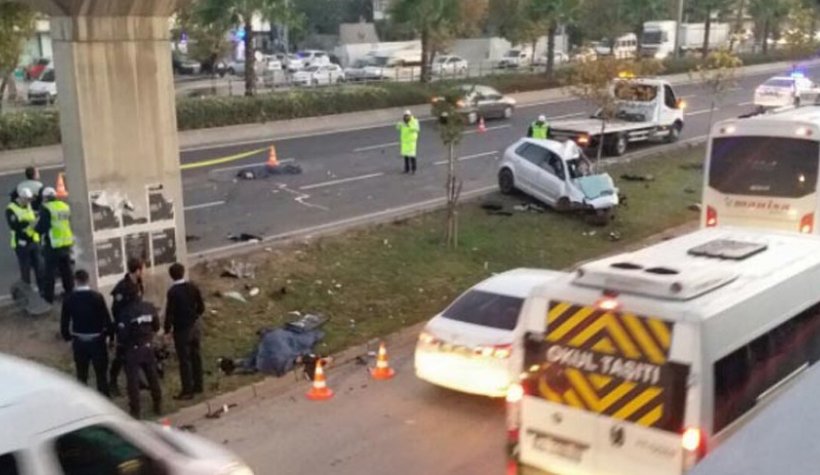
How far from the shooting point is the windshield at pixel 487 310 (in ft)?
36.8

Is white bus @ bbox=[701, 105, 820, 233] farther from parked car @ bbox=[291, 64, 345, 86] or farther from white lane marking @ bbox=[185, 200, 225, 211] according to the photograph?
parked car @ bbox=[291, 64, 345, 86]

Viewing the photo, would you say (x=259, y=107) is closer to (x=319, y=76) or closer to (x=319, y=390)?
(x=319, y=76)

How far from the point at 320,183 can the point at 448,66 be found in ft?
116

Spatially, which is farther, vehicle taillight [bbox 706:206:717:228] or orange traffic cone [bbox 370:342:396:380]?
vehicle taillight [bbox 706:206:717:228]

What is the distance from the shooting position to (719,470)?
2676 mm

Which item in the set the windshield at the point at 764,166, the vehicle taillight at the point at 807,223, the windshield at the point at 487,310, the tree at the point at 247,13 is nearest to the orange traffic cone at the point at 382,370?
the windshield at the point at 487,310

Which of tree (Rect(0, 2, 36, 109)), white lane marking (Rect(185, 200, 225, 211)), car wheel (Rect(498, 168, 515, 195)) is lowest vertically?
white lane marking (Rect(185, 200, 225, 211))

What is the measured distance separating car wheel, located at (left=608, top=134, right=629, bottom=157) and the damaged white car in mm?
7972

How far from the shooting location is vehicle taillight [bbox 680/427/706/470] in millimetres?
6867

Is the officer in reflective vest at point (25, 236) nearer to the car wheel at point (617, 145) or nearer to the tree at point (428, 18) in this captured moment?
the car wheel at point (617, 145)

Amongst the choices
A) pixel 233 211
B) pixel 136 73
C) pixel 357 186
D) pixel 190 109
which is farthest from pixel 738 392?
pixel 190 109

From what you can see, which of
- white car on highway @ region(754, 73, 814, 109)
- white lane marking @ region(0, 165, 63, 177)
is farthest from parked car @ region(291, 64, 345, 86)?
white lane marking @ region(0, 165, 63, 177)

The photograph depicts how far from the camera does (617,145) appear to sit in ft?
98.7

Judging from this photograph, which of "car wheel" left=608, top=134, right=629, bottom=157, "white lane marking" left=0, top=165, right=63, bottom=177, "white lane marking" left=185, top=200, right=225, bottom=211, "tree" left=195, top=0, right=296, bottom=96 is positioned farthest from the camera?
"tree" left=195, top=0, right=296, bottom=96
